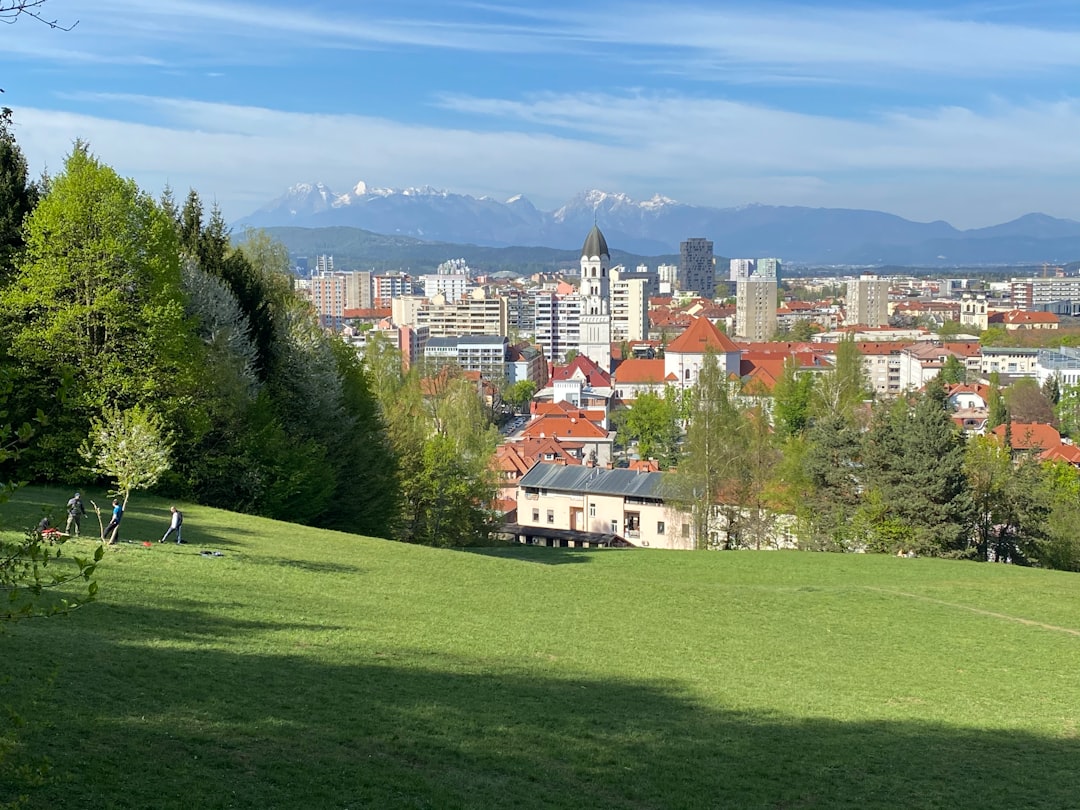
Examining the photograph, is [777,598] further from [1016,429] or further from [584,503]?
[1016,429]

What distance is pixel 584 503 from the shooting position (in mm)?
60812

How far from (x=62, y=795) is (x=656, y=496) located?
159 ft

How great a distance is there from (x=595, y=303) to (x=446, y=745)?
170 metres

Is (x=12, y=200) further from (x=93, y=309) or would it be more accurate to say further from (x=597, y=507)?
(x=597, y=507)

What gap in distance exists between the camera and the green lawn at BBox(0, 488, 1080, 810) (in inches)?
443

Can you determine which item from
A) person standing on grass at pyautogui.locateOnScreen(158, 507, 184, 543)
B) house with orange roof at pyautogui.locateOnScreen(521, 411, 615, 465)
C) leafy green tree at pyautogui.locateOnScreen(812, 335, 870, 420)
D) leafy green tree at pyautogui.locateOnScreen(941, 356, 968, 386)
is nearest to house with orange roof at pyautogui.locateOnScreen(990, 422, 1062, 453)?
leafy green tree at pyautogui.locateOnScreen(812, 335, 870, 420)

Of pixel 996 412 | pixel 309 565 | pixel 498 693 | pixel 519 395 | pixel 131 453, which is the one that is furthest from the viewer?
pixel 519 395

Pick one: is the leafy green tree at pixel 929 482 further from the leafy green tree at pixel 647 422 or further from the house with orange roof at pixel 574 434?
the house with orange roof at pixel 574 434

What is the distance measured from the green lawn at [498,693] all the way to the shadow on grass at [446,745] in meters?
0.04

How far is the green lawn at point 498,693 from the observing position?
36.9ft

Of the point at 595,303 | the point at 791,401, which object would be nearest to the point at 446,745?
the point at 791,401

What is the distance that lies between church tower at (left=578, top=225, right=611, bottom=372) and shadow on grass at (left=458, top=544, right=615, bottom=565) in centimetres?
12807

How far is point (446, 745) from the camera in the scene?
12641mm

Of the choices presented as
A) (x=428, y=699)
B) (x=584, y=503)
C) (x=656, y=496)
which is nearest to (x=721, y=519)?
(x=656, y=496)
